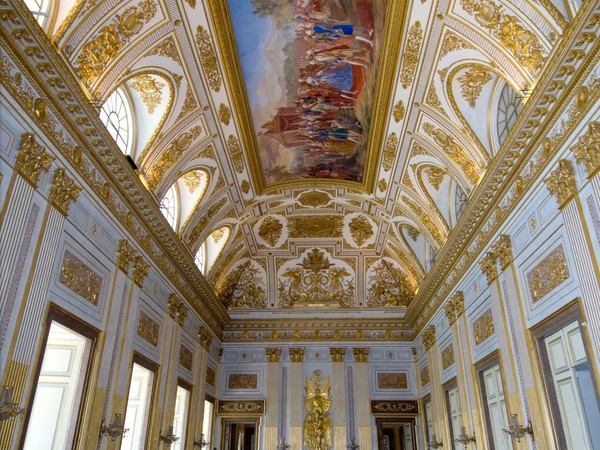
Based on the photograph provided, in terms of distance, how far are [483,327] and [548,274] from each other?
11.0 feet

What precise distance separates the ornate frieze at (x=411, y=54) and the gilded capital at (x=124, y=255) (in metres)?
6.63

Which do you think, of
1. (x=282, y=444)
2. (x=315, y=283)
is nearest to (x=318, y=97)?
(x=315, y=283)

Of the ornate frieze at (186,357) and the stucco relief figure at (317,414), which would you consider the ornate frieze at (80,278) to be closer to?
the ornate frieze at (186,357)

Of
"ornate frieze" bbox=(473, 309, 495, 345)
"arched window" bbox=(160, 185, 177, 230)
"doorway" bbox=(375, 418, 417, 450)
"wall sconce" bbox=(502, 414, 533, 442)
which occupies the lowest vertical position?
"wall sconce" bbox=(502, 414, 533, 442)

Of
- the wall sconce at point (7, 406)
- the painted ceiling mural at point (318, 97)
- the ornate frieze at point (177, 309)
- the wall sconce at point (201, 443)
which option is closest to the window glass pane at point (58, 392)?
the wall sconce at point (7, 406)

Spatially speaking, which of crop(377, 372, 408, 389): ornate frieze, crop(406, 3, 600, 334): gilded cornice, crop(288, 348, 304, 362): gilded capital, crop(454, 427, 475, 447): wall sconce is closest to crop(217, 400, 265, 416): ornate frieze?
crop(288, 348, 304, 362): gilded capital

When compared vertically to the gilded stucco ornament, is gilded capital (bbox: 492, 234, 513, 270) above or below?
below

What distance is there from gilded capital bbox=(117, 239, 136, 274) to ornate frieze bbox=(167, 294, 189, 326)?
9.33 feet

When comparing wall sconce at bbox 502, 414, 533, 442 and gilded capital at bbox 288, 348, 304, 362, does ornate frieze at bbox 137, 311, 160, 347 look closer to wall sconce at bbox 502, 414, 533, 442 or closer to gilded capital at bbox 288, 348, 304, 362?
gilded capital at bbox 288, 348, 304, 362

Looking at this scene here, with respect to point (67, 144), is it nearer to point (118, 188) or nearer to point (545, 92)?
point (118, 188)

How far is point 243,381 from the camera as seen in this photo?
18.2m

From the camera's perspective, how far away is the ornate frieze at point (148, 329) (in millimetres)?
11031

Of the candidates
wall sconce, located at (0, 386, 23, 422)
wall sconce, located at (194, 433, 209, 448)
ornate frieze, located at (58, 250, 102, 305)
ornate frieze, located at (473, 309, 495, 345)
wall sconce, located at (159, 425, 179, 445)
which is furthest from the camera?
wall sconce, located at (194, 433, 209, 448)

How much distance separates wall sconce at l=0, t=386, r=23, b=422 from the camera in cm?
595
